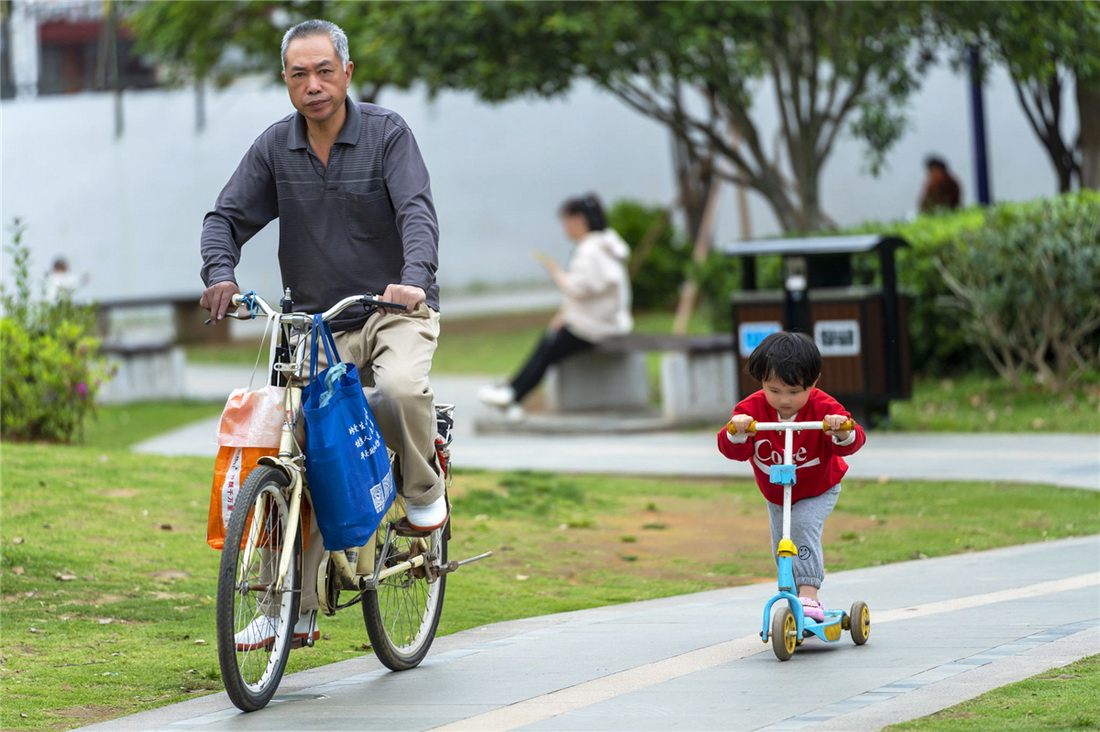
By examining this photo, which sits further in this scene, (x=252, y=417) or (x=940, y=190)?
(x=940, y=190)

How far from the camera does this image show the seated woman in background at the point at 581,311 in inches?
543

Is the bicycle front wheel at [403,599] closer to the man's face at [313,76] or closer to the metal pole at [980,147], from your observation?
the man's face at [313,76]

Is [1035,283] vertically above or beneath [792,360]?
above

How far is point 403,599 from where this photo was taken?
5371 mm

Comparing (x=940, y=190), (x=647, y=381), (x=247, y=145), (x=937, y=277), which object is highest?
(x=247, y=145)

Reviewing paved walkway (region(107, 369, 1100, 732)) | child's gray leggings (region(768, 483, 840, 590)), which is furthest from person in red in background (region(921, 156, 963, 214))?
child's gray leggings (region(768, 483, 840, 590))

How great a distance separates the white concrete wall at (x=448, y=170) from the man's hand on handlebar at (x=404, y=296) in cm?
2095

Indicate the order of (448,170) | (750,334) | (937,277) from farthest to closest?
(448,170) → (937,277) → (750,334)

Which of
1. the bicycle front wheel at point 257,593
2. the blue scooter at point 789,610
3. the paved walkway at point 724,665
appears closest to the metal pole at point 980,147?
the paved walkway at point 724,665

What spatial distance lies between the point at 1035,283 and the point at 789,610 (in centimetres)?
828

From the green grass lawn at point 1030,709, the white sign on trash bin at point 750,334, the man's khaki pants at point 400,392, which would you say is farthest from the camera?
the white sign on trash bin at point 750,334

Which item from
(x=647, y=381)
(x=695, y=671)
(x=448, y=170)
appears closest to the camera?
(x=695, y=671)

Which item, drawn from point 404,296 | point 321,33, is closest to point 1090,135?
point 321,33

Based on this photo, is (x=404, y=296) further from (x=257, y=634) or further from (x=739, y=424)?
(x=739, y=424)
